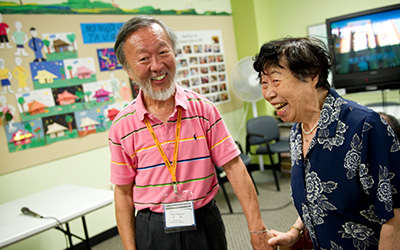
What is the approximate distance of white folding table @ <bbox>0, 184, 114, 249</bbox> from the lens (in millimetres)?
1775

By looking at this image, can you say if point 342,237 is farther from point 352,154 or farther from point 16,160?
point 16,160

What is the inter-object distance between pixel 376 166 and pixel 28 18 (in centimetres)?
300

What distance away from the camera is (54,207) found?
2.11m

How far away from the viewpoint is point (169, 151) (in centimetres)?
131

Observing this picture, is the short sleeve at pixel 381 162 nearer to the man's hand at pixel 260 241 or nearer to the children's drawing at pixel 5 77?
the man's hand at pixel 260 241

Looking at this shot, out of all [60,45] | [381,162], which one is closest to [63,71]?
[60,45]

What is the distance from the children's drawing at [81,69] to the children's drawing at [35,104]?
0.91 feet

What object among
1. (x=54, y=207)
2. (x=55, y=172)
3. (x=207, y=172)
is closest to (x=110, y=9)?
(x=55, y=172)

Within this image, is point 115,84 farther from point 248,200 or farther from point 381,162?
point 381,162

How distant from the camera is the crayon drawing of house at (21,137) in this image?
2748 millimetres

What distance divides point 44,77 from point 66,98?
10.6 inches

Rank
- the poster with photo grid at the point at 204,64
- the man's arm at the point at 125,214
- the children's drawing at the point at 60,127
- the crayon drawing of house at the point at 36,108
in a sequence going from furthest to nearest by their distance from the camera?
the poster with photo grid at the point at 204,64 < the children's drawing at the point at 60,127 < the crayon drawing of house at the point at 36,108 < the man's arm at the point at 125,214

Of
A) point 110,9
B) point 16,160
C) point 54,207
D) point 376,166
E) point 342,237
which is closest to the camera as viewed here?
point 376,166

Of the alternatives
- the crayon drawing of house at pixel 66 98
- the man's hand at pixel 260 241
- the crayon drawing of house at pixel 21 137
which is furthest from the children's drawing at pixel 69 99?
the man's hand at pixel 260 241
